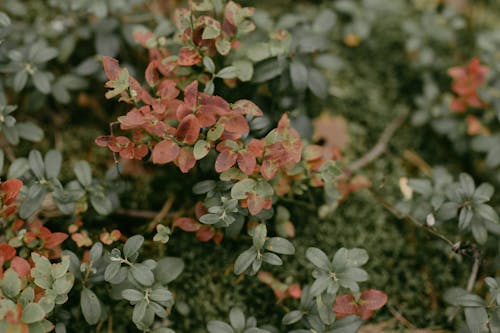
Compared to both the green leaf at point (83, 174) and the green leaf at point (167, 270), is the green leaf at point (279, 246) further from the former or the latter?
the green leaf at point (83, 174)

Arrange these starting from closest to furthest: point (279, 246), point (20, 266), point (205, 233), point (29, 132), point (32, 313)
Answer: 1. point (32, 313)
2. point (20, 266)
3. point (279, 246)
4. point (205, 233)
5. point (29, 132)

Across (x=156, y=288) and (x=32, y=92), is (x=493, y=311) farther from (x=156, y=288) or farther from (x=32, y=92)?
(x=32, y=92)

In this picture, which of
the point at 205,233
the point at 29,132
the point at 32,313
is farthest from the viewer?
the point at 29,132

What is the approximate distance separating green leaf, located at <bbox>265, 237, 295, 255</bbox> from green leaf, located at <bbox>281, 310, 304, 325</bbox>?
0.29 meters

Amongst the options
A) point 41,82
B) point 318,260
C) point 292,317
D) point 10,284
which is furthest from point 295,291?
point 41,82

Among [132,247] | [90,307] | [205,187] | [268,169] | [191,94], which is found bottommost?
[90,307]

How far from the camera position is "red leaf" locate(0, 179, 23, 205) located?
1846 mm

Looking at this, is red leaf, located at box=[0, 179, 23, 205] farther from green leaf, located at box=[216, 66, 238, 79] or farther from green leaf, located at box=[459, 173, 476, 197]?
green leaf, located at box=[459, 173, 476, 197]

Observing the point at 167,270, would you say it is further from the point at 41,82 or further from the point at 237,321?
the point at 41,82

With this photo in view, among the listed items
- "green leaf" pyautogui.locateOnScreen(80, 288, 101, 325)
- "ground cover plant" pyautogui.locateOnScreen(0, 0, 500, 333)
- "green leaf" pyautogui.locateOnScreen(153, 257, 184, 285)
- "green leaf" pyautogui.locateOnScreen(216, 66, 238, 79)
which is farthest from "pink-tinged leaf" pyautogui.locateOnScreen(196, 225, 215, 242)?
"green leaf" pyautogui.locateOnScreen(216, 66, 238, 79)

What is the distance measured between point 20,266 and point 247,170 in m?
0.86

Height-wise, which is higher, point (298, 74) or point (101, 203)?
point (298, 74)

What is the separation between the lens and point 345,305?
194 cm

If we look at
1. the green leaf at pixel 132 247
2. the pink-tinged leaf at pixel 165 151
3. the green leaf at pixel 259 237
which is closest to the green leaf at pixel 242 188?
the green leaf at pixel 259 237
